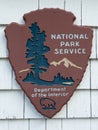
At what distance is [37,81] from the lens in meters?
1.78

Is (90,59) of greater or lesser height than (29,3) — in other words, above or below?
below

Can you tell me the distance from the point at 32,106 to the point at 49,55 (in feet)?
0.96

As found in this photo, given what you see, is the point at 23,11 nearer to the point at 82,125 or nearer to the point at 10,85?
the point at 10,85

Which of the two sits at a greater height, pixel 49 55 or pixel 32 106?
pixel 49 55

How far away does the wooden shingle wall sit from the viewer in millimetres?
1799

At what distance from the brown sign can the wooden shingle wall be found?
4cm

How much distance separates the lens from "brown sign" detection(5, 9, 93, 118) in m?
1.78

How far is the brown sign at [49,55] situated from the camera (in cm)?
178

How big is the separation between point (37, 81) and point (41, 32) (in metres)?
0.27

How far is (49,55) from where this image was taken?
1793 millimetres

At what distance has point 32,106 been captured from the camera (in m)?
1.80

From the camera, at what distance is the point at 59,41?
1802 millimetres

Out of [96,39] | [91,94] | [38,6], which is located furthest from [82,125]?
[38,6]

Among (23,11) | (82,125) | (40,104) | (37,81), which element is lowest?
(82,125)
